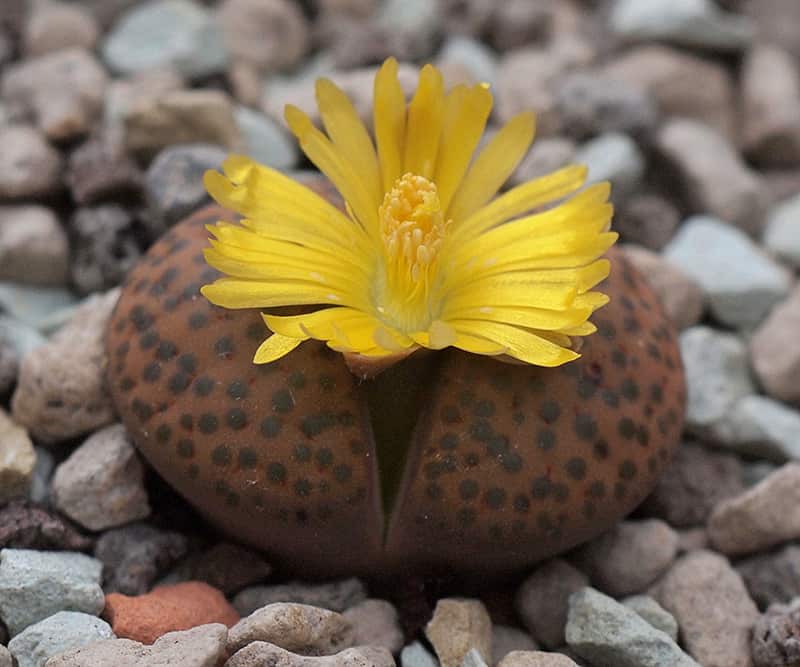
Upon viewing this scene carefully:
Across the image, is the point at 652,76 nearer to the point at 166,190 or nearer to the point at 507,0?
the point at 507,0

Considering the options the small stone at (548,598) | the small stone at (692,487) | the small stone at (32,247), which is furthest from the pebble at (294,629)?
the small stone at (32,247)

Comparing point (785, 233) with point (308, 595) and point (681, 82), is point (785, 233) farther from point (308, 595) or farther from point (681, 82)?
point (308, 595)

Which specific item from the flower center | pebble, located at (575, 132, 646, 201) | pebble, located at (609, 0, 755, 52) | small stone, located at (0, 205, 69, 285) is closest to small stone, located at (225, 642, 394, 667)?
the flower center

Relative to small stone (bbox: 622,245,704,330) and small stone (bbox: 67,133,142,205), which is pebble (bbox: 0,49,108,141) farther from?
small stone (bbox: 622,245,704,330)

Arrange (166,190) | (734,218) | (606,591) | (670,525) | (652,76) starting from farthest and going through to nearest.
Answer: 1. (652,76)
2. (734,218)
3. (166,190)
4. (670,525)
5. (606,591)

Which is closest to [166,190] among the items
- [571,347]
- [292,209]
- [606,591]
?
[292,209]

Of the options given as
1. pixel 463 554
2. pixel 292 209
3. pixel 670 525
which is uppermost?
pixel 292 209

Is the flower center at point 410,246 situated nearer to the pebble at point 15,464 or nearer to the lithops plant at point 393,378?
the lithops plant at point 393,378
